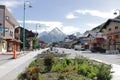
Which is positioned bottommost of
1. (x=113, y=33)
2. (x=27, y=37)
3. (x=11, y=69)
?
(x=11, y=69)

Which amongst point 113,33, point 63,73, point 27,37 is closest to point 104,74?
point 63,73

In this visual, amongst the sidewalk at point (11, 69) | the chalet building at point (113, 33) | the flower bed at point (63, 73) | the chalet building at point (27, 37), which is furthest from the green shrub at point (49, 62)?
the chalet building at point (27, 37)

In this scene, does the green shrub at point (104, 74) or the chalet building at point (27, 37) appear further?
the chalet building at point (27, 37)

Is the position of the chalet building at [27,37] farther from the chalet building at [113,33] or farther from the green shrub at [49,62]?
the green shrub at [49,62]

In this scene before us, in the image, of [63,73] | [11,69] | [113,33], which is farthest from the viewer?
[113,33]

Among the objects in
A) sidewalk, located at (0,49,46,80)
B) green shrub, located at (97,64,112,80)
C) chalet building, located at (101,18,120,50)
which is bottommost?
sidewalk, located at (0,49,46,80)

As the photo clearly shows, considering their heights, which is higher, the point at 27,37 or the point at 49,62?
the point at 27,37

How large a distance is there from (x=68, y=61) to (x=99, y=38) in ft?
227

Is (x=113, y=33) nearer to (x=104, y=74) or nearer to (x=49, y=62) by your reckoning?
(x=49, y=62)

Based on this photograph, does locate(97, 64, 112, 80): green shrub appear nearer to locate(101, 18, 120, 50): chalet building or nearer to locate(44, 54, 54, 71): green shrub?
locate(44, 54, 54, 71): green shrub

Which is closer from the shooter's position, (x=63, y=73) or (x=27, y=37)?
(x=63, y=73)

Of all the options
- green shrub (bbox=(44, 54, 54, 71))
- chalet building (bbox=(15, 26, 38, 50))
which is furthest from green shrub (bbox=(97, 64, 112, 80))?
chalet building (bbox=(15, 26, 38, 50))

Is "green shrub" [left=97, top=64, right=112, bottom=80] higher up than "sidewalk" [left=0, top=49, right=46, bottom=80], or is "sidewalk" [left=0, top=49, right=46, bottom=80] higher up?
"green shrub" [left=97, top=64, right=112, bottom=80]

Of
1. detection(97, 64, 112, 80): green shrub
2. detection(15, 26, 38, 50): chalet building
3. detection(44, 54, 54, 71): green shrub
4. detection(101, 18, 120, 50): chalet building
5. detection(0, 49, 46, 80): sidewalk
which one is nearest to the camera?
detection(97, 64, 112, 80): green shrub
